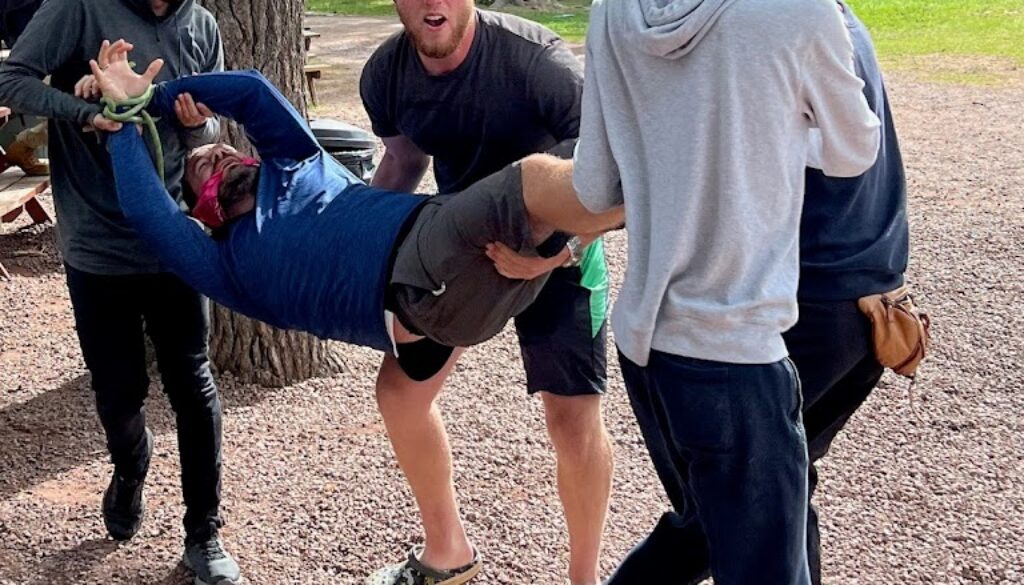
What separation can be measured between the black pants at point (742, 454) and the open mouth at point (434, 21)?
1192 millimetres

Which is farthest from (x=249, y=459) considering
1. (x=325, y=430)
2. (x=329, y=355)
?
(x=329, y=355)

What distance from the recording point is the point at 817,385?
2.58 m

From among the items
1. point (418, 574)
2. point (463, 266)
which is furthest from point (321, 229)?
point (418, 574)

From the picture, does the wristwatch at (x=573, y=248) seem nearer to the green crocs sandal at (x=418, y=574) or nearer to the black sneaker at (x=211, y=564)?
the green crocs sandal at (x=418, y=574)

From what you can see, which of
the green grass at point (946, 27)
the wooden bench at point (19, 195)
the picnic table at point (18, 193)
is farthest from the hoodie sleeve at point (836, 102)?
the green grass at point (946, 27)

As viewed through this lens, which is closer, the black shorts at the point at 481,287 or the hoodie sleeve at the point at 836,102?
the hoodie sleeve at the point at 836,102

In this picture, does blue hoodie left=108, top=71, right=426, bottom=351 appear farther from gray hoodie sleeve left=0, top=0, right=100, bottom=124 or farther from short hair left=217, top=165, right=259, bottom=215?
gray hoodie sleeve left=0, top=0, right=100, bottom=124

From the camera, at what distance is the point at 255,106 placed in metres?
3.04

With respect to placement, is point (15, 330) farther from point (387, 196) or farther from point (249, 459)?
point (387, 196)

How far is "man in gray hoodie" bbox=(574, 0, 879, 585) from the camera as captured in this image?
2.01 m

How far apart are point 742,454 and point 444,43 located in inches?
57.5

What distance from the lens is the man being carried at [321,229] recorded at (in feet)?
8.36

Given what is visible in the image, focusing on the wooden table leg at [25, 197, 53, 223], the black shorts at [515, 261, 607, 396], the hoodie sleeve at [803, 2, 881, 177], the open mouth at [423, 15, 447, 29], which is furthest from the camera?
the wooden table leg at [25, 197, 53, 223]

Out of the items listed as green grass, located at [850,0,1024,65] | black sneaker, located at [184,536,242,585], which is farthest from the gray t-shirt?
green grass, located at [850,0,1024,65]
